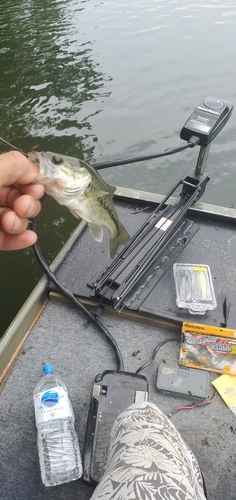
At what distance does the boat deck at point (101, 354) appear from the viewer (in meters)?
1.78

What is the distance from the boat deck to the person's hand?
3.20 feet

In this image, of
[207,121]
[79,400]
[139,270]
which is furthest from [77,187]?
[207,121]

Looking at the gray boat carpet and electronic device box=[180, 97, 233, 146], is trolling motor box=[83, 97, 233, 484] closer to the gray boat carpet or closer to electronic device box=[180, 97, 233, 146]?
electronic device box=[180, 97, 233, 146]

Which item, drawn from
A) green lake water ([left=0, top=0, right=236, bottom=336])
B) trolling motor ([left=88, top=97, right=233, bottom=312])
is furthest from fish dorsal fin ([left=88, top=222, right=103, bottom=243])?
green lake water ([left=0, top=0, right=236, bottom=336])

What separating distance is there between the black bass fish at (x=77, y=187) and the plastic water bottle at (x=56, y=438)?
883 millimetres

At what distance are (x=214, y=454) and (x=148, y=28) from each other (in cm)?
1062

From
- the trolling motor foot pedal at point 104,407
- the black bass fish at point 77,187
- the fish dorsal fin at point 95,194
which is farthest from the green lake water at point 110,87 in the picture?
the fish dorsal fin at point 95,194

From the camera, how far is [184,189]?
284cm

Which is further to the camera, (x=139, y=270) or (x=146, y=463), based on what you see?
(x=139, y=270)

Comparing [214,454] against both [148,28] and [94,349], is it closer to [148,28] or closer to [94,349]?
[94,349]

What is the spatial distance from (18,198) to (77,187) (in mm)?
265

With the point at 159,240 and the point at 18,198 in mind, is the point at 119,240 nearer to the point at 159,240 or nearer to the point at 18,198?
the point at 159,240

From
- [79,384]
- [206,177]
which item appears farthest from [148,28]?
[79,384]

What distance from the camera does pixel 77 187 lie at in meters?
1.49
